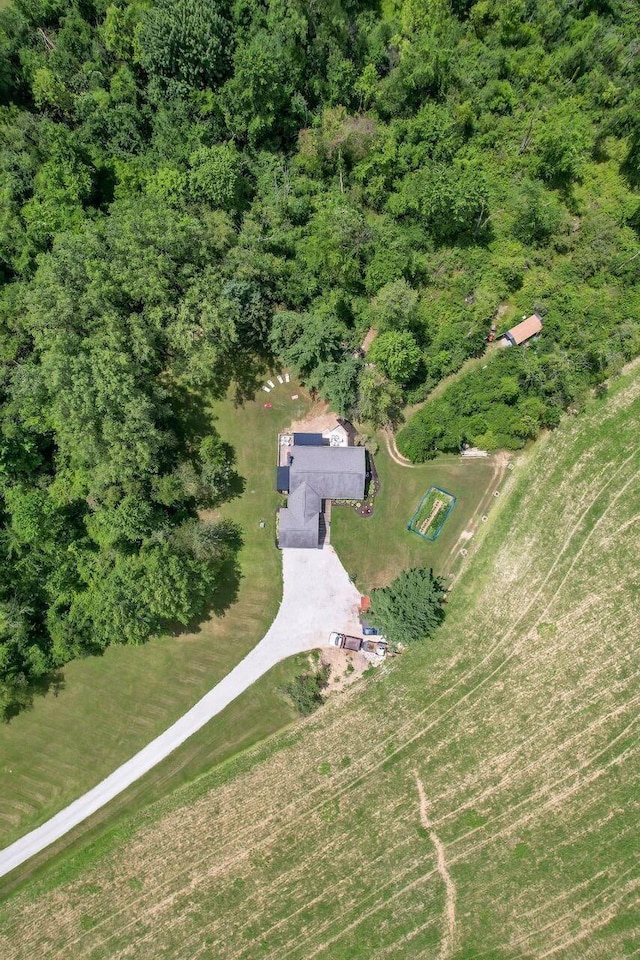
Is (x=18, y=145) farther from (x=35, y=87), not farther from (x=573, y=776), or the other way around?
(x=573, y=776)

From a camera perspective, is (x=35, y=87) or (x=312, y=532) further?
(x=35, y=87)

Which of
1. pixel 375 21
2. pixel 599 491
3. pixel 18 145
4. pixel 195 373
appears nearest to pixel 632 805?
pixel 599 491

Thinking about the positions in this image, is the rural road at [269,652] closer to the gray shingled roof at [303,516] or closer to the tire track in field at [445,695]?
the gray shingled roof at [303,516]

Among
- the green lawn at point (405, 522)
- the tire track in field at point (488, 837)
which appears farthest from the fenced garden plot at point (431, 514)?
the tire track in field at point (488, 837)

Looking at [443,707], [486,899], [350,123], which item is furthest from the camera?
[350,123]

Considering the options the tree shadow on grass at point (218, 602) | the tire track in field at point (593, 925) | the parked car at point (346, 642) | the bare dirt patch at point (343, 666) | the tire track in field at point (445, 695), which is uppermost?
the tree shadow on grass at point (218, 602)

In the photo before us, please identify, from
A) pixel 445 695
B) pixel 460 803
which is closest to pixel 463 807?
pixel 460 803

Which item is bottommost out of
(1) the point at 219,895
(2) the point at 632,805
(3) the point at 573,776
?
(2) the point at 632,805
